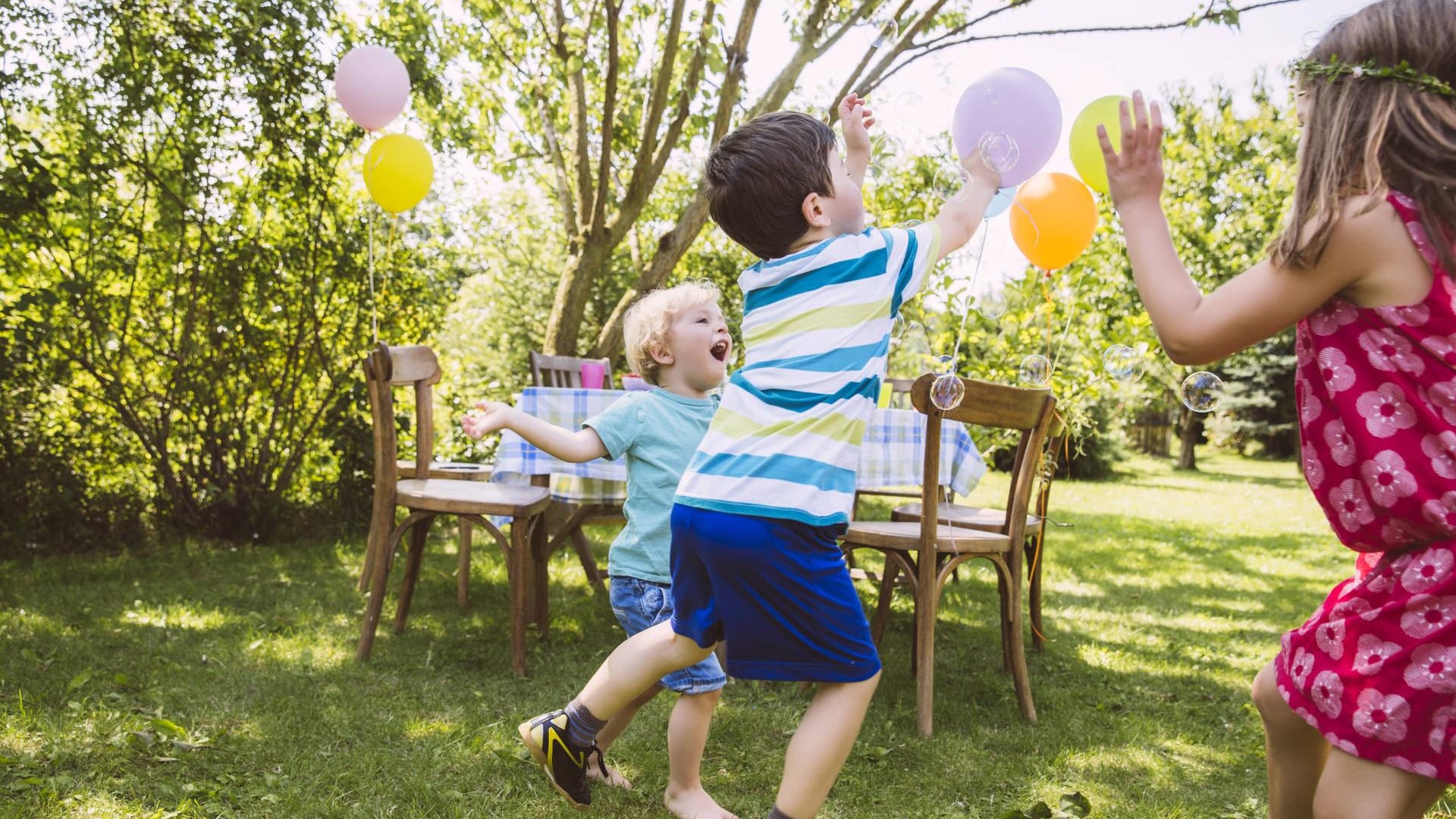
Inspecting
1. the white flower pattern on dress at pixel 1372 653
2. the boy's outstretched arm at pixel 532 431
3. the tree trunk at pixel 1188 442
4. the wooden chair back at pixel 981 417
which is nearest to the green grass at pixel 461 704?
the wooden chair back at pixel 981 417

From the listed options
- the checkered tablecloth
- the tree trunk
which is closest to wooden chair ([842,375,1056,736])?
the checkered tablecloth

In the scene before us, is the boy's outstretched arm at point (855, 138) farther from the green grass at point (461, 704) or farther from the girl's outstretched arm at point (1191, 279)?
the green grass at point (461, 704)

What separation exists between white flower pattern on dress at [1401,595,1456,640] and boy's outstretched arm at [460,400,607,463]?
152 centimetres

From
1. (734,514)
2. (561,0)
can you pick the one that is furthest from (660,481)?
(561,0)

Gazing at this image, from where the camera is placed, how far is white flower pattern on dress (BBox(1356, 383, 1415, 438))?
1161 millimetres

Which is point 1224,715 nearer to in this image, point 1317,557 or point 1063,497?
point 1317,557

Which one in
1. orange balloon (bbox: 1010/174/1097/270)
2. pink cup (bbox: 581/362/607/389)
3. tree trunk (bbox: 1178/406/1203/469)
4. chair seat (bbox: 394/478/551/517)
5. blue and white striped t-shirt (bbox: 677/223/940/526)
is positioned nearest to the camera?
blue and white striped t-shirt (bbox: 677/223/940/526)

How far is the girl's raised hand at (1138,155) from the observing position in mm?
1273

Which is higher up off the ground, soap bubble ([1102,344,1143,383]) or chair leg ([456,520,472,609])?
soap bubble ([1102,344,1143,383])

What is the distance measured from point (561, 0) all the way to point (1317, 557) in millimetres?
6083

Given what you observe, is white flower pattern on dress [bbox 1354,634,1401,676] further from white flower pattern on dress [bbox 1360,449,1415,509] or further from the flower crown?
the flower crown

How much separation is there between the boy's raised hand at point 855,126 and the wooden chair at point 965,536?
851 millimetres

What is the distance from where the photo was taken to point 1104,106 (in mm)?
Answer: 2061

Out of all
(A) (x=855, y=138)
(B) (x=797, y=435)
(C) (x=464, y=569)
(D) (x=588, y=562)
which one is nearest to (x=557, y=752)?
(B) (x=797, y=435)
